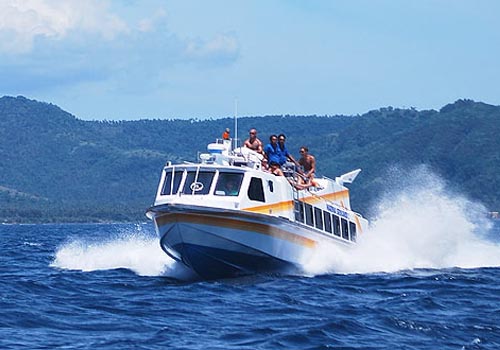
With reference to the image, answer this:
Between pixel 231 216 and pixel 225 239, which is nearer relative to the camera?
pixel 231 216

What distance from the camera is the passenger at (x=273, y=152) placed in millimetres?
35250

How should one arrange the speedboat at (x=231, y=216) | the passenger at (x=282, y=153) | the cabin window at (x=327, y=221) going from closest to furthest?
the speedboat at (x=231, y=216) → the passenger at (x=282, y=153) → the cabin window at (x=327, y=221)

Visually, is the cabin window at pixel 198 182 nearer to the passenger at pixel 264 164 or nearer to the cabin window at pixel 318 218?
the passenger at pixel 264 164

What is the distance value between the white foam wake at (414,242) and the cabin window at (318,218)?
0.77 meters

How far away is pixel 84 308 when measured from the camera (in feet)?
86.8

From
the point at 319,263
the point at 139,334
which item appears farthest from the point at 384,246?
the point at 139,334

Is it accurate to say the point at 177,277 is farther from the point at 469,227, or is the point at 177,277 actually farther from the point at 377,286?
the point at 469,227

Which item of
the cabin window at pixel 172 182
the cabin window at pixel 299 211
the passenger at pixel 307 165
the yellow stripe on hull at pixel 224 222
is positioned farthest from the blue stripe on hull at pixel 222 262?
the passenger at pixel 307 165

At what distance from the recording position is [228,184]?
3262 centimetres

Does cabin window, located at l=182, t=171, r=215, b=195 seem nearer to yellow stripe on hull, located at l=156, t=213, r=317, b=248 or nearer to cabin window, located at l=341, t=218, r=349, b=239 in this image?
yellow stripe on hull, located at l=156, t=213, r=317, b=248

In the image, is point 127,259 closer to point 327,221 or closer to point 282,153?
point 327,221

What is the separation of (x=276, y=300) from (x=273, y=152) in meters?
7.97

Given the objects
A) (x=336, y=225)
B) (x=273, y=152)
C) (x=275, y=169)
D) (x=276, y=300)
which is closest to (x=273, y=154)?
(x=273, y=152)

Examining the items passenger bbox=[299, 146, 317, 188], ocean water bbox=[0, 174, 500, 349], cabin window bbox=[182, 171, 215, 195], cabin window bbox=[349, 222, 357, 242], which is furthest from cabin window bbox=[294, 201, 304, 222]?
cabin window bbox=[349, 222, 357, 242]
